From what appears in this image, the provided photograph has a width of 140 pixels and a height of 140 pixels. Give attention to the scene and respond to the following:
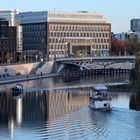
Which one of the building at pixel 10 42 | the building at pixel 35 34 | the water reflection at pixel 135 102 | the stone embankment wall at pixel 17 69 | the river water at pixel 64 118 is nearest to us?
the river water at pixel 64 118

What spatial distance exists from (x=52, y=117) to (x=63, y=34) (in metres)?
48.4

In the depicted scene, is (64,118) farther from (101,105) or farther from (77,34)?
(77,34)

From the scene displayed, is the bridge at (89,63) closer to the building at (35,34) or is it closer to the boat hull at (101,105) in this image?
the building at (35,34)

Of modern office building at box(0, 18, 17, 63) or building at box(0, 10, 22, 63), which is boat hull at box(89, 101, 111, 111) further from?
modern office building at box(0, 18, 17, 63)

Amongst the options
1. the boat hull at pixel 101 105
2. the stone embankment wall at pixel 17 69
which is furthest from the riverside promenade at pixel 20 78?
the boat hull at pixel 101 105

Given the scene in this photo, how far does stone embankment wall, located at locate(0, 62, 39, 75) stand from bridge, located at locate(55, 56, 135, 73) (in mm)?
2969

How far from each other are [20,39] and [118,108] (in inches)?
1577

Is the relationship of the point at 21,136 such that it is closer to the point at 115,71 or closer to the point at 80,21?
the point at 115,71

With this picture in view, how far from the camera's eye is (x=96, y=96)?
32438 mm

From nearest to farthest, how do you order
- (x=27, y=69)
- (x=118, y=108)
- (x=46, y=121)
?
(x=46, y=121), (x=118, y=108), (x=27, y=69)

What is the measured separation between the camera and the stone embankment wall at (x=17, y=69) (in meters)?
58.0

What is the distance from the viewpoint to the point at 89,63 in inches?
2566

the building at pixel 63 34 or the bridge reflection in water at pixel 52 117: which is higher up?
the building at pixel 63 34

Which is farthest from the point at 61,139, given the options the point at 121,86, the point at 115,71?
the point at 115,71
